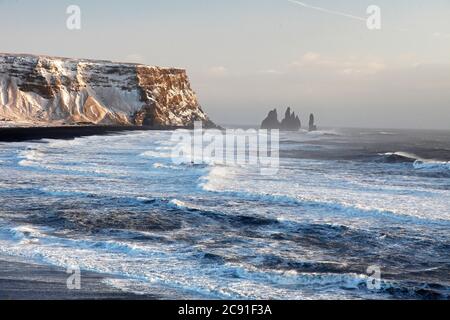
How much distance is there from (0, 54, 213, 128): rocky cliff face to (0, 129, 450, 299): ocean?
95.2 metres

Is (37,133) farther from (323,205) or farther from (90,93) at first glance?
(90,93)

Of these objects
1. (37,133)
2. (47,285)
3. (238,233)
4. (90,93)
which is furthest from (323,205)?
(90,93)

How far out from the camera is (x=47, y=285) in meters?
8.34

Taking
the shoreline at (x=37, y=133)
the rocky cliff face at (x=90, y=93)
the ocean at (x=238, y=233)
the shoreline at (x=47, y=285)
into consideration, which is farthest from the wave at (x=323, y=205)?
the rocky cliff face at (x=90, y=93)

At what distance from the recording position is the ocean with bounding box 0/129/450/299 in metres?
8.91

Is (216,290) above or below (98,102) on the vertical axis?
below

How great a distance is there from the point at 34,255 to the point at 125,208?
5971mm

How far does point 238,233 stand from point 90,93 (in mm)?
126631

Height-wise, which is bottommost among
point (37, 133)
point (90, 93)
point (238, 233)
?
point (238, 233)

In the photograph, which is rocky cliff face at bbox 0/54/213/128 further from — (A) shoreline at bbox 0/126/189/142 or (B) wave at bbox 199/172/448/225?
(B) wave at bbox 199/172/448/225
